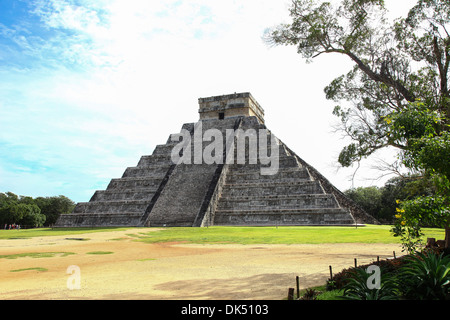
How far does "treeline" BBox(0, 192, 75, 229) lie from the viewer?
1427 inches

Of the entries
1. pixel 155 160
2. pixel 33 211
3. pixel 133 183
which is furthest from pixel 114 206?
pixel 33 211

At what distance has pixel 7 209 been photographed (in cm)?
3625

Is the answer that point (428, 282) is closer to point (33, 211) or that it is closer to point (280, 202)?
point (280, 202)

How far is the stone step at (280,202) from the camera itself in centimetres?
1836

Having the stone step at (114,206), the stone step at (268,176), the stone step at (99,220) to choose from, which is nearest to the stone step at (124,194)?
the stone step at (114,206)

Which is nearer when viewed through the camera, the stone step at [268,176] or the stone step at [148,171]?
the stone step at [268,176]

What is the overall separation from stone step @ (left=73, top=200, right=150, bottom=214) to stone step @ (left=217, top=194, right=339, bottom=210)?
4.98 meters

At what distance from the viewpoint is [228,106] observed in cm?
2980

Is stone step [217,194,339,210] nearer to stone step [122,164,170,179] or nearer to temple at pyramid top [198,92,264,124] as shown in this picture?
stone step [122,164,170,179]

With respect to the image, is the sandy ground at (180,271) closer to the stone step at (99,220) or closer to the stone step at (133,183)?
the stone step at (99,220)

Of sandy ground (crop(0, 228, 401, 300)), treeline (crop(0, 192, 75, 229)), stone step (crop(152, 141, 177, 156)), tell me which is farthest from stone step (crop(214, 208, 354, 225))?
treeline (crop(0, 192, 75, 229))

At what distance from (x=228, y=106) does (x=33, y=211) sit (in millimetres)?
26401

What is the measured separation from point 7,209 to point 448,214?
135 ft

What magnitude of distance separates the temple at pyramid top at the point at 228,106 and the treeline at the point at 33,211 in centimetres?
2267
